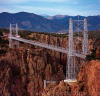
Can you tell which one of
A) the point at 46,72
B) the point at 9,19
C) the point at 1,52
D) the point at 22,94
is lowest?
the point at 22,94

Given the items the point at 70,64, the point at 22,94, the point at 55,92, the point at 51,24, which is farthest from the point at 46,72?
the point at 51,24

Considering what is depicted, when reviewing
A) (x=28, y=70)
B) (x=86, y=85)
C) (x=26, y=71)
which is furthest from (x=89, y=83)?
(x=28, y=70)

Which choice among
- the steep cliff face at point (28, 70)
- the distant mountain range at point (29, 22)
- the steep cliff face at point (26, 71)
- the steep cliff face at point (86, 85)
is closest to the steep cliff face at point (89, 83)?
the steep cliff face at point (86, 85)

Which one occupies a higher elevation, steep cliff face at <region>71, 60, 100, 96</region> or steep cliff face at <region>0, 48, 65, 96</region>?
steep cliff face at <region>71, 60, 100, 96</region>

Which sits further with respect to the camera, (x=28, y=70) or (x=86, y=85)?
(x=28, y=70)

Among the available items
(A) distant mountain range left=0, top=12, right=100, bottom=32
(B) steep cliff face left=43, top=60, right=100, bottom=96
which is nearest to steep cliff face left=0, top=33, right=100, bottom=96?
(B) steep cliff face left=43, top=60, right=100, bottom=96

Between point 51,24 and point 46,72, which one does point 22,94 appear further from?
point 51,24

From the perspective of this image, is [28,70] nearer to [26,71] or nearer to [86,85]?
[26,71]

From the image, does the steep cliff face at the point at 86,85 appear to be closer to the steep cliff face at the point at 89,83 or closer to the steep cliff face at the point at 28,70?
the steep cliff face at the point at 89,83

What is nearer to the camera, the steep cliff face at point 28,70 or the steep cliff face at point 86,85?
the steep cliff face at point 86,85

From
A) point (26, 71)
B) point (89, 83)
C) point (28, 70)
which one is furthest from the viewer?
point (28, 70)

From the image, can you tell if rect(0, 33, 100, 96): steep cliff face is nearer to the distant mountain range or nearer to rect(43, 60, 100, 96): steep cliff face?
rect(43, 60, 100, 96): steep cliff face
